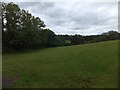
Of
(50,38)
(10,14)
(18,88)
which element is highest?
(10,14)

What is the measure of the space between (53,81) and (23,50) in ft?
109

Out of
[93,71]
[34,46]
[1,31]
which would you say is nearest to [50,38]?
[34,46]

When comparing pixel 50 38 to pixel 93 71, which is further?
pixel 50 38

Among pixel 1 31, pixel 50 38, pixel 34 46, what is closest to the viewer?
pixel 1 31

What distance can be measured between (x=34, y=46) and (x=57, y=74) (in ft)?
113

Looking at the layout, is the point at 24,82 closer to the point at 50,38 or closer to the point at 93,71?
the point at 93,71

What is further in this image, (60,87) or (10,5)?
(10,5)

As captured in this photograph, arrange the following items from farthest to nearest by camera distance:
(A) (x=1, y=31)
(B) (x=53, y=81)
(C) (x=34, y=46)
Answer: (C) (x=34, y=46), (A) (x=1, y=31), (B) (x=53, y=81)

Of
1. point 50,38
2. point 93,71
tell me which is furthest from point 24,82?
point 50,38

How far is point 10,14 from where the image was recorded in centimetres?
4462

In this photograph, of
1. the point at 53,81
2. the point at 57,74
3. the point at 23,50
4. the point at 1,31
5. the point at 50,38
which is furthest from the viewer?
the point at 50,38

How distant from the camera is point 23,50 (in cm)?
4544

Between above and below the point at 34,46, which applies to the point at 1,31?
above

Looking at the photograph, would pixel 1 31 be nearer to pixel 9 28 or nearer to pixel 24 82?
pixel 9 28
